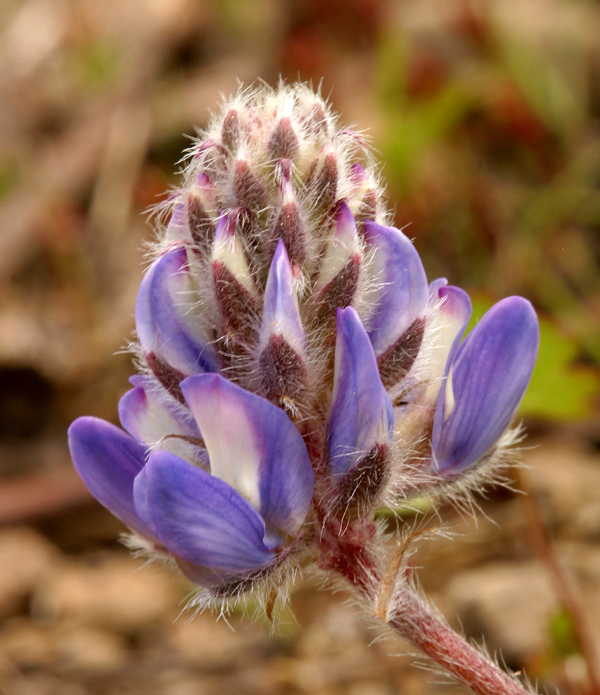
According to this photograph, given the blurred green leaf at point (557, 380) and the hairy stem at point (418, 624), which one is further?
the blurred green leaf at point (557, 380)

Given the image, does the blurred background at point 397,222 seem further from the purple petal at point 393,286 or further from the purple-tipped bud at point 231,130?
the purple petal at point 393,286

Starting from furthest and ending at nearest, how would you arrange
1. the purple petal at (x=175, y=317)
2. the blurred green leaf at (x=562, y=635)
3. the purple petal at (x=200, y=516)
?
the blurred green leaf at (x=562, y=635), the purple petal at (x=175, y=317), the purple petal at (x=200, y=516)

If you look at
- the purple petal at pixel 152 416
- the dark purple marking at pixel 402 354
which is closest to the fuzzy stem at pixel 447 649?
the dark purple marking at pixel 402 354

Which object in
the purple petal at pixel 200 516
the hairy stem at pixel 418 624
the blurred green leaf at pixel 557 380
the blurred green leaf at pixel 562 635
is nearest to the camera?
the purple petal at pixel 200 516

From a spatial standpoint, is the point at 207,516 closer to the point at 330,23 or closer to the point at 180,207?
the point at 180,207

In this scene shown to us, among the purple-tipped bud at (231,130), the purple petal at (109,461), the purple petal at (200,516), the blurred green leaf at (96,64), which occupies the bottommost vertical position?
the purple petal at (200,516)

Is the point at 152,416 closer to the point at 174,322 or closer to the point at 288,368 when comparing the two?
the point at 174,322

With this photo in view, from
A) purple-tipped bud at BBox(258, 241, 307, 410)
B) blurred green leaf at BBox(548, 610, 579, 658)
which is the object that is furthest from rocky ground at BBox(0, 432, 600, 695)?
purple-tipped bud at BBox(258, 241, 307, 410)

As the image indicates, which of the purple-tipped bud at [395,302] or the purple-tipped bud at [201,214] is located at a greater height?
the purple-tipped bud at [201,214]
